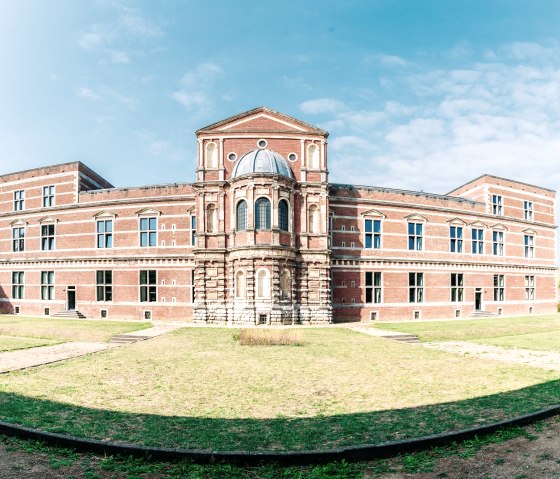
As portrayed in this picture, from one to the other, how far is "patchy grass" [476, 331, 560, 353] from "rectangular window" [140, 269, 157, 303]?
81.5 feet

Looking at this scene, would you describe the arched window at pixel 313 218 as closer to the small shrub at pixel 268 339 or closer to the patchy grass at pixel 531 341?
the small shrub at pixel 268 339

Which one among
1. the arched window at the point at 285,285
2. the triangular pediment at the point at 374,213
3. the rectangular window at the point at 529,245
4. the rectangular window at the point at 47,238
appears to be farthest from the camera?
the rectangular window at the point at 529,245

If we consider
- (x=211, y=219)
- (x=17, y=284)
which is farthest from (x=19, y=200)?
(x=211, y=219)

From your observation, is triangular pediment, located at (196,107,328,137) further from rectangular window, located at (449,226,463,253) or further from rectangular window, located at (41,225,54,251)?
rectangular window, located at (41,225,54,251)

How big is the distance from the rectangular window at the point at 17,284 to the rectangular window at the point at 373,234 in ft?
107

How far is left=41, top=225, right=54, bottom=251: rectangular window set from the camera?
126 ft

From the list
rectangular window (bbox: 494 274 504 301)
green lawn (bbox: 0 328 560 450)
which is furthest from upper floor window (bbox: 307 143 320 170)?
rectangular window (bbox: 494 274 504 301)

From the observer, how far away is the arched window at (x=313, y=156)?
32750 mm

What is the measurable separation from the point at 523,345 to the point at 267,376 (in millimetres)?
13576

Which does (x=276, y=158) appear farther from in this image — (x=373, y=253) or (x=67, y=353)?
(x=67, y=353)

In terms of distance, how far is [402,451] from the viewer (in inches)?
255

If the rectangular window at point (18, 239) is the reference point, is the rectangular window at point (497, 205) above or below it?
above

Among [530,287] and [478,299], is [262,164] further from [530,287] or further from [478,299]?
[530,287]

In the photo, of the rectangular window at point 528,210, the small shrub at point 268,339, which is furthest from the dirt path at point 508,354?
the rectangular window at point 528,210
